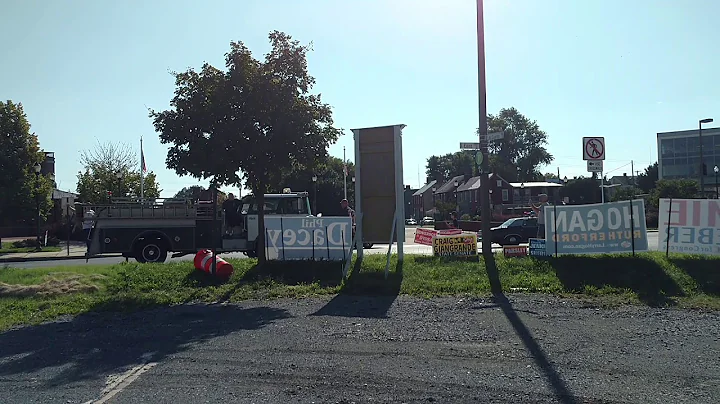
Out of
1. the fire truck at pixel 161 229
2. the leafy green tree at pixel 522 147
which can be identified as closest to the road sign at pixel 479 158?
the fire truck at pixel 161 229

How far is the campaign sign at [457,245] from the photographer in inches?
610

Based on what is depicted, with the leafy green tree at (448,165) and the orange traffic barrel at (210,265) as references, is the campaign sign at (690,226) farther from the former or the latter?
the leafy green tree at (448,165)

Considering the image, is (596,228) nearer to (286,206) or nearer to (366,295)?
(366,295)

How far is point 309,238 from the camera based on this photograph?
15352 mm

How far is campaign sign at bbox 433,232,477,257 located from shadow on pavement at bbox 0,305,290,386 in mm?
6234

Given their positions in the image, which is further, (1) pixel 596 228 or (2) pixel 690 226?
(1) pixel 596 228

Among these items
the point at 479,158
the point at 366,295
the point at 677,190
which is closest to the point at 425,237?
the point at 479,158

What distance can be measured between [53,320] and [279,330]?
4196 millimetres

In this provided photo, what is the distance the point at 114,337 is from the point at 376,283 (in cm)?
536

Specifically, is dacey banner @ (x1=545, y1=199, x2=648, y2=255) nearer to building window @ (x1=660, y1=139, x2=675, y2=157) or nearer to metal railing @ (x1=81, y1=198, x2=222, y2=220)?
metal railing @ (x1=81, y1=198, x2=222, y2=220)

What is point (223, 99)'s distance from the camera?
13336 millimetres

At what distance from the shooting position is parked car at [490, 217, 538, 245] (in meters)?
25.6

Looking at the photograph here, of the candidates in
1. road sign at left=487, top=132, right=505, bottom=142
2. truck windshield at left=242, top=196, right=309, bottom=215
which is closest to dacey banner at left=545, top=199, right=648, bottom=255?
road sign at left=487, top=132, right=505, bottom=142

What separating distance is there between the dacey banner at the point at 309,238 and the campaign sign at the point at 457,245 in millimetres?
2383
